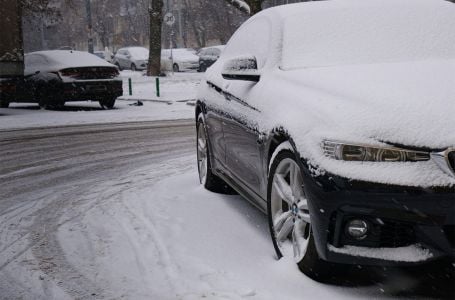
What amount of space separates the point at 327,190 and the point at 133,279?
1.34 metres

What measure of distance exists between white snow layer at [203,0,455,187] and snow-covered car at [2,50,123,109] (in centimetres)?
1141

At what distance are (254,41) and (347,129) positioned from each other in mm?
2120

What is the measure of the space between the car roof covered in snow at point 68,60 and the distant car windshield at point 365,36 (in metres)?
11.6

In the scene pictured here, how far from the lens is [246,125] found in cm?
434

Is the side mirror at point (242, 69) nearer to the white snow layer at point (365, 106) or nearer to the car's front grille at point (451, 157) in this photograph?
the white snow layer at point (365, 106)

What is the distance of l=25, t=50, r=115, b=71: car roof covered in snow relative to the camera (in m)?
15.6

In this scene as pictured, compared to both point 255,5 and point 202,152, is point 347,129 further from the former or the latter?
point 255,5

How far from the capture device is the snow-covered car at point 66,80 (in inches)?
603

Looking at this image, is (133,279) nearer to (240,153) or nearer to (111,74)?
(240,153)

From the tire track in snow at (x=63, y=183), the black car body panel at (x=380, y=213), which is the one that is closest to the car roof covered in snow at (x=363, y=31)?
the black car body panel at (x=380, y=213)

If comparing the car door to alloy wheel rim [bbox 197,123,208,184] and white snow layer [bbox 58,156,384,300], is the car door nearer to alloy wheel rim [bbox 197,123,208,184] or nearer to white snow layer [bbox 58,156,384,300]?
white snow layer [bbox 58,156,384,300]

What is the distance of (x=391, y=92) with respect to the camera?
3.38m

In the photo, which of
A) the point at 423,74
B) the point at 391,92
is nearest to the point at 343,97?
the point at 391,92

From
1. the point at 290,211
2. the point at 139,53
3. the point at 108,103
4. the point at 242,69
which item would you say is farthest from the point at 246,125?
the point at 139,53
